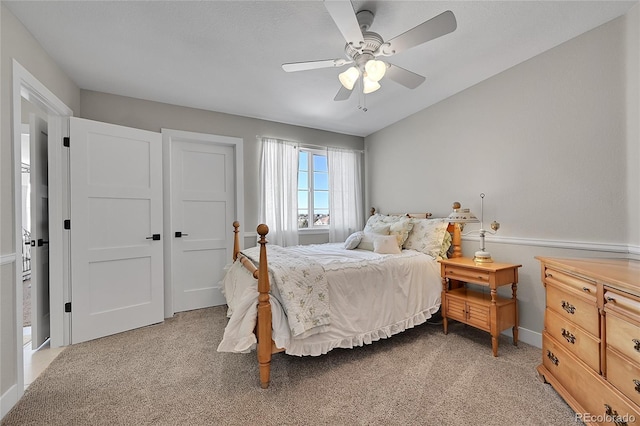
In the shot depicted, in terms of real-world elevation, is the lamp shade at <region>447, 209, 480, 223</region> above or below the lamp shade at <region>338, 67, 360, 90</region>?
below

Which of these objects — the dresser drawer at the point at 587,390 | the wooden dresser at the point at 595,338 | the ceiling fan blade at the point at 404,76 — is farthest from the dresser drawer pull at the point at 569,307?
the ceiling fan blade at the point at 404,76

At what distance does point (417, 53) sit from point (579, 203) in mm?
1865

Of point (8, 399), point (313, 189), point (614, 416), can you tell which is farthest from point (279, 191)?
point (614, 416)

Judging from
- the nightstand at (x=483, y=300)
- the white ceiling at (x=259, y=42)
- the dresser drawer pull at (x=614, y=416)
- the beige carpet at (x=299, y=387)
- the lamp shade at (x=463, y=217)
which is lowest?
the beige carpet at (x=299, y=387)

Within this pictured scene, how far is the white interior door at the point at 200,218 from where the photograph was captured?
139 inches

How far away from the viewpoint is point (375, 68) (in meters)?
1.89

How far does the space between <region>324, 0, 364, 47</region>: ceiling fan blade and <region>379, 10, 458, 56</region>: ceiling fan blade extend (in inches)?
8.4

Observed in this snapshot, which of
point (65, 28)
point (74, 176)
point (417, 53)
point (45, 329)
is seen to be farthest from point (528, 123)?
point (45, 329)

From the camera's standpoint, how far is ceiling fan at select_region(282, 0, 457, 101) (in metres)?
1.53

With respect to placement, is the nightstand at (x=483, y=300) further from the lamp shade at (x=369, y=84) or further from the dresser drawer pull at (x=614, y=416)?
the lamp shade at (x=369, y=84)

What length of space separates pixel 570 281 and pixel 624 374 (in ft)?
1.72

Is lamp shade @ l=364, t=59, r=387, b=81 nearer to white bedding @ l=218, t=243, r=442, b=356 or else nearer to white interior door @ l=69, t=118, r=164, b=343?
white bedding @ l=218, t=243, r=442, b=356

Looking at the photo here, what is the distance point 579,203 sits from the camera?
2211 millimetres

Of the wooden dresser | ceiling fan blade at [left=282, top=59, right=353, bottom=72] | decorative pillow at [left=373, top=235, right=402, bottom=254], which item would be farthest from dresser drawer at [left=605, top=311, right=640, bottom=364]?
ceiling fan blade at [left=282, top=59, right=353, bottom=72]
